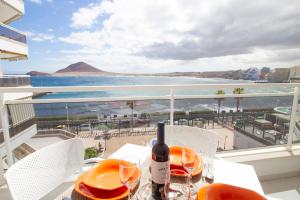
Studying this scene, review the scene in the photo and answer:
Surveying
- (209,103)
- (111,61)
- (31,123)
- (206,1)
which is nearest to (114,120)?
(31,123)

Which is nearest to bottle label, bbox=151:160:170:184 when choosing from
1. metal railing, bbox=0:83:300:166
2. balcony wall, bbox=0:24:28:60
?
metal railing, bbox=0:83:300:166

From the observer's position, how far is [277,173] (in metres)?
2.59

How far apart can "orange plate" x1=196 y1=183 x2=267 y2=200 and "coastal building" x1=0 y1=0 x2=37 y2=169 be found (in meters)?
2.14

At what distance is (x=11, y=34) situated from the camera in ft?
32.8

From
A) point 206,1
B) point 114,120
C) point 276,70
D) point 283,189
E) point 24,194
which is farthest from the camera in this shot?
point 206,1

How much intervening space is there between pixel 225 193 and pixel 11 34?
13.1m

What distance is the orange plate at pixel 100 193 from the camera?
71 centimetres

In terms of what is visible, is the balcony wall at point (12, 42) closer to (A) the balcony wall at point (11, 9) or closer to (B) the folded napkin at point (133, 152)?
(A) the balcony wall at point (11, 9)

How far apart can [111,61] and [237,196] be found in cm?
3608

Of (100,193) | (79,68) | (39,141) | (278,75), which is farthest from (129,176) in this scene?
(79,68)

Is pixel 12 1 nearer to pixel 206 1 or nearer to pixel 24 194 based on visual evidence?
pixel 206 1

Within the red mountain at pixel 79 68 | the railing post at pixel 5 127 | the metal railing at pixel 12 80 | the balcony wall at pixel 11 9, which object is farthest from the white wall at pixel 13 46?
the red mountain at pixel 79 68

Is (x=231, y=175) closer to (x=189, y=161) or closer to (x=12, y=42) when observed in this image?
(x=189, y=161)

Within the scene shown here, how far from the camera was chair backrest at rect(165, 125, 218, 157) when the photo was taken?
138 centimetres
